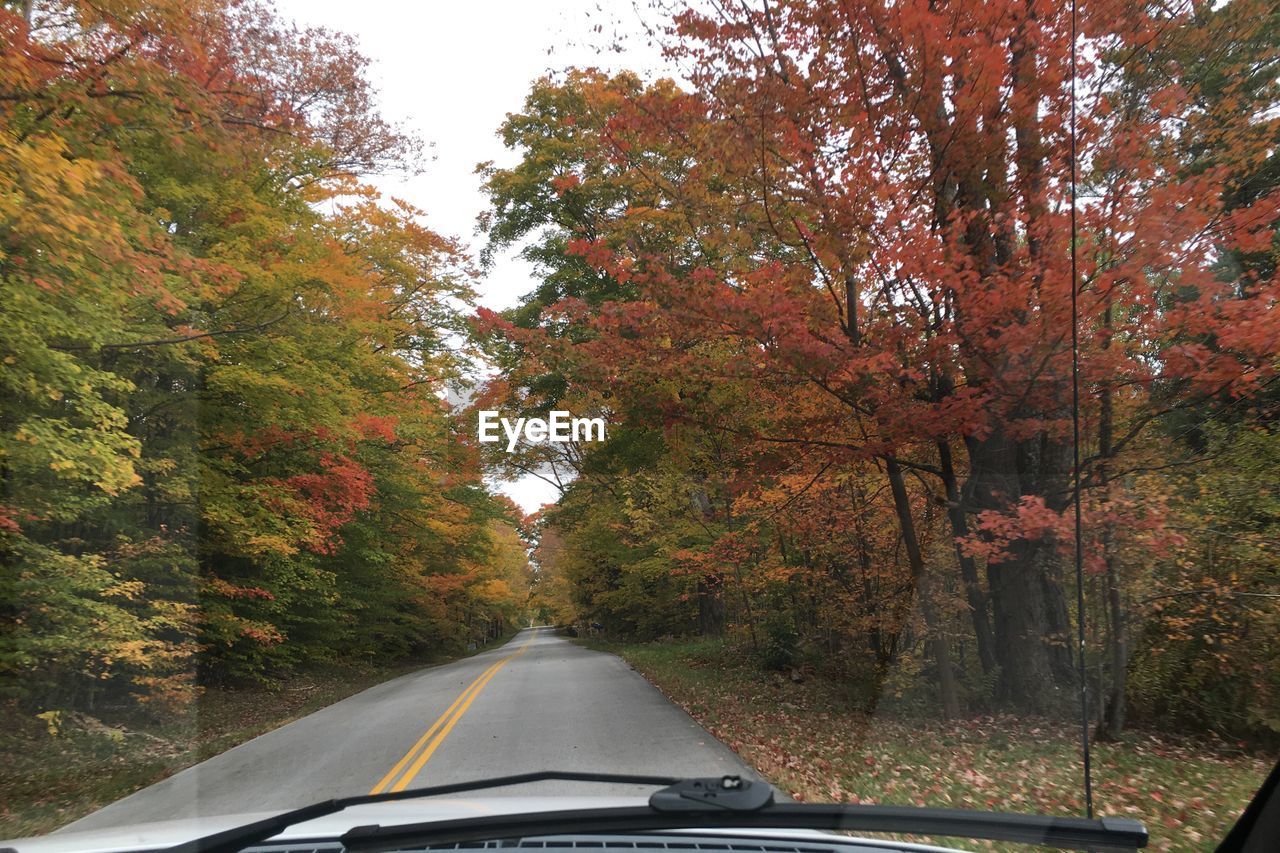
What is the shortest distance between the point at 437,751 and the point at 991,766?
598cm

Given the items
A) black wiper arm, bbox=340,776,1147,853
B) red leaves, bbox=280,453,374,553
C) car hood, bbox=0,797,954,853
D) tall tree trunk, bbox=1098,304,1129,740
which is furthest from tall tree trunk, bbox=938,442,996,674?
red leaves, bbox=280,453,374,553

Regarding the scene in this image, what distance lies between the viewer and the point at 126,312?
9383 mm

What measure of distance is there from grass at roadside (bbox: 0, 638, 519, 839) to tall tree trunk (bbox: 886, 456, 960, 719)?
9314mm

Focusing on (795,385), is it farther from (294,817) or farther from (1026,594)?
(294,817)

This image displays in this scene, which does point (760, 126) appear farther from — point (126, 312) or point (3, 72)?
point (126, 312)

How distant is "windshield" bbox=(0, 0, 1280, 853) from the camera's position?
738 cm

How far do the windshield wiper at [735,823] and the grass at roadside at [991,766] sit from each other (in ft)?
14.8

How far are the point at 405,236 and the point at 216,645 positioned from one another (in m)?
10.5

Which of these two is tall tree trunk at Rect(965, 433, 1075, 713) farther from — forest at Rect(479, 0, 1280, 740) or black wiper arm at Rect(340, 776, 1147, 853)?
black wiper arm at Rect(340, 776, 1147, 853)

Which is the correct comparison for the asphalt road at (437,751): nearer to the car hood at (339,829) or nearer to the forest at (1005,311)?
the forest at (1005,311)

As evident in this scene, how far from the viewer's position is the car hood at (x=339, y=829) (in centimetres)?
253

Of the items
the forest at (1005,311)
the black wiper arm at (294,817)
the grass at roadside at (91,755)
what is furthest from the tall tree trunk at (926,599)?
the grass at roadside at (91,755)

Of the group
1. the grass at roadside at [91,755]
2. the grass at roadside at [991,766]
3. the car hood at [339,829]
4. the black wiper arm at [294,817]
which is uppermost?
the black wiper arm at [294,817]

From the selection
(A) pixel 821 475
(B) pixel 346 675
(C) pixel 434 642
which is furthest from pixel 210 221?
(C) pixel 434 642
